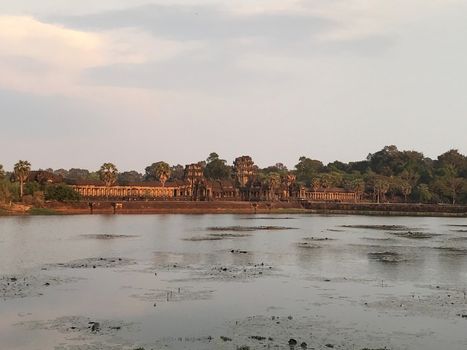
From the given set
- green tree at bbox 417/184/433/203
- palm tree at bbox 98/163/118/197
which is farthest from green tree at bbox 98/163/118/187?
green tree at bbox 417/184/433/203

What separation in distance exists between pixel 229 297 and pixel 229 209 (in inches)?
5239

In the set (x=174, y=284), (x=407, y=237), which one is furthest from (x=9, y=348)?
(x=407, y=237)

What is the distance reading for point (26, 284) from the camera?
34719 millimetres

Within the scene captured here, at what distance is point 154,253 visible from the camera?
54.6 meters

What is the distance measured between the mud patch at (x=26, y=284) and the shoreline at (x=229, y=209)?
8307 centimetres

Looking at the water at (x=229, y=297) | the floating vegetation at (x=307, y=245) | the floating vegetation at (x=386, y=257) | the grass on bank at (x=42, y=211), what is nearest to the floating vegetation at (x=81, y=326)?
the water at (x=229, y=297)

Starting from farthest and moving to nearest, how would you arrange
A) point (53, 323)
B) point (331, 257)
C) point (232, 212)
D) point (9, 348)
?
point (232, 212), point (331, 257), point (53, 323), point (9, 348)

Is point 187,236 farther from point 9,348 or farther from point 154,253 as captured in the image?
point 9,348

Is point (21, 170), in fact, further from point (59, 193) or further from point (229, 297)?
point (229, 297)

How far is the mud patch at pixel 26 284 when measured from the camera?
31547 millimetres

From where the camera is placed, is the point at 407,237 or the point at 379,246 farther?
the point at 407,237

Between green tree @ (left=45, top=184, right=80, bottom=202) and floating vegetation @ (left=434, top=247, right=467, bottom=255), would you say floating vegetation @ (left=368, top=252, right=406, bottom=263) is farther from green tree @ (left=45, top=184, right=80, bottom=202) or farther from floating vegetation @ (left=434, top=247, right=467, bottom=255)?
green tree @ (left=45, top=184, right=80, bottom=202)

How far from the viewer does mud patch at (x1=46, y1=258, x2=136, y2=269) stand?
144 ft

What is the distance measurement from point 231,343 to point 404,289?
1593cm
